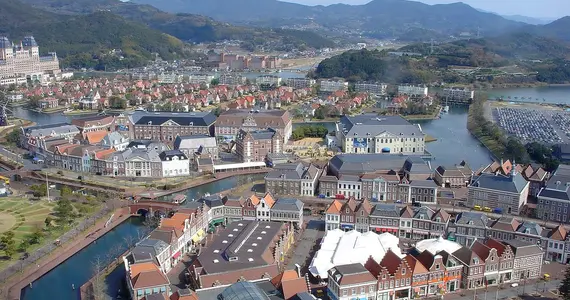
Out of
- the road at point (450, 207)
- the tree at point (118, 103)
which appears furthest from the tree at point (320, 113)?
the road at point (450, 207)

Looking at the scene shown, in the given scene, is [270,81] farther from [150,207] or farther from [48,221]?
[48,221]

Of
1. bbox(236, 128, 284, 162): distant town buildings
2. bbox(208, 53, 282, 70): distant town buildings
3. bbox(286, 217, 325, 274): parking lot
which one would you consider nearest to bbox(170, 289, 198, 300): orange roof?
bbox(286, 217, 325, 274): parking lot

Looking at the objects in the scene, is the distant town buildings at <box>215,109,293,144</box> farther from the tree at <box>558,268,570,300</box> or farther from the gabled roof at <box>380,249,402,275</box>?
the tree at <box>558,268,570,300</box>

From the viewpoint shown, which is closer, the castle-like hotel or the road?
the road

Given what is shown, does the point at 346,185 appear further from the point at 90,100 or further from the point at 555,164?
the point at 90,100

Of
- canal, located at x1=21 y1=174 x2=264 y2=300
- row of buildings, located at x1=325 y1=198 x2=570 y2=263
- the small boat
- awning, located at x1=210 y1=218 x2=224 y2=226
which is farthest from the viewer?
the small boat

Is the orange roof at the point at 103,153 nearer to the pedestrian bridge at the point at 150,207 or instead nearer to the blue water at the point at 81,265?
the pedestrian bridge at the point at 150,207

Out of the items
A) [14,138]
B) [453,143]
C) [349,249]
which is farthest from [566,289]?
[14,138]
